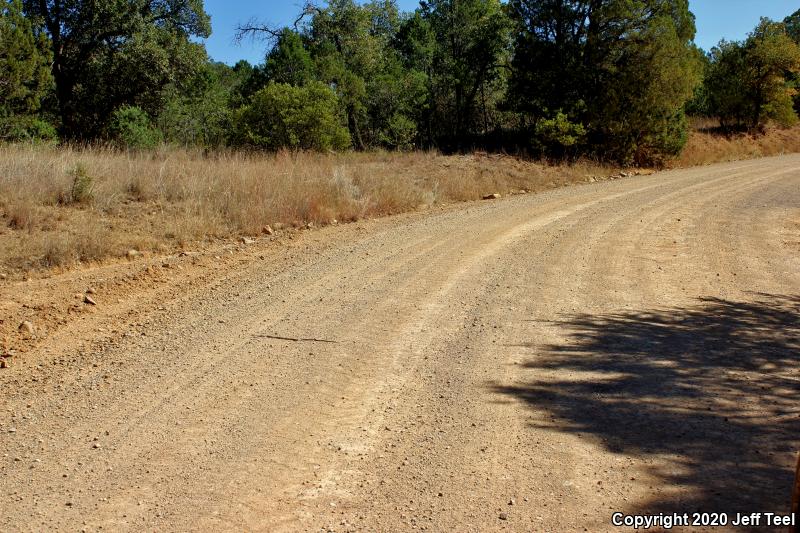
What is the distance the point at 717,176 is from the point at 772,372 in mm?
16555

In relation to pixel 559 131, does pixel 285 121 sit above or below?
below

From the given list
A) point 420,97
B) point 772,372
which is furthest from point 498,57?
point 772,372

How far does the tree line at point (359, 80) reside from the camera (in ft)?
68.1

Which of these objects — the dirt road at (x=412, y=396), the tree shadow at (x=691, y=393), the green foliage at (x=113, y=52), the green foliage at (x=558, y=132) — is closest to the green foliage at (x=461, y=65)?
the green foliage at (x=558, y=132)

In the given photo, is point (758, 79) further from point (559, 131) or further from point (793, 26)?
point (793, 26)

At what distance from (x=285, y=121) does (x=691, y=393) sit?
17.2 m

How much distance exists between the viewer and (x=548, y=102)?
25.5 meters

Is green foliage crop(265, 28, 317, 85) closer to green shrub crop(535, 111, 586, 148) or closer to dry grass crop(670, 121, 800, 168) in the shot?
green shrub crop(535, 111, 586, 148)

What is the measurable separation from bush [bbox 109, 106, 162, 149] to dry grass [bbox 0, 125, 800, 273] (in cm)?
318

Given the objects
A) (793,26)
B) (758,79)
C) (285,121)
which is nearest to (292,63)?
(285,121)

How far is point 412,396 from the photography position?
493cm

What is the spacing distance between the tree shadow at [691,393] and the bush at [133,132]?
14.7 m

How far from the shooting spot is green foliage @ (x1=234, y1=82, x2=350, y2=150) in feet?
67.0

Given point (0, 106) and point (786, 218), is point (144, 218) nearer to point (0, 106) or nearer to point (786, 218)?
point (786, 218)
